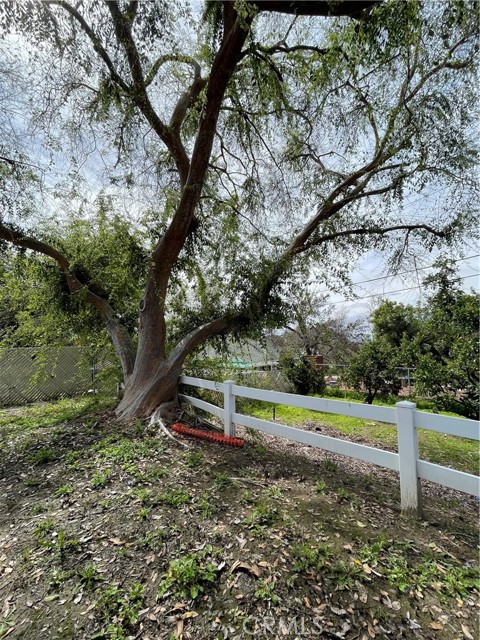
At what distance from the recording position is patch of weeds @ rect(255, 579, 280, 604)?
198 cm

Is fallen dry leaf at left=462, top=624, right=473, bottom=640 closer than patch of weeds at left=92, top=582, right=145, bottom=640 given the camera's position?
Yes

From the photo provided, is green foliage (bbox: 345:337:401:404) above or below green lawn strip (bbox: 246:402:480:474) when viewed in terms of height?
above

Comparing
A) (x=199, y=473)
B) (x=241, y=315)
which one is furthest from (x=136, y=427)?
(x=241, y=315)

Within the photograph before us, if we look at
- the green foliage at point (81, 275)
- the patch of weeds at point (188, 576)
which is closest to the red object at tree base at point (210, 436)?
the patch of weeds at point (188, 576)

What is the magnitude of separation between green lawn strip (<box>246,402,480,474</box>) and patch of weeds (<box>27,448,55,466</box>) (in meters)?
5.51

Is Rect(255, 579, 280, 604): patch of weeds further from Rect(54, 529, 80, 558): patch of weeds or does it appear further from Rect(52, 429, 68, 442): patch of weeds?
Rect(52, 429, 68, 442): patch of weeds

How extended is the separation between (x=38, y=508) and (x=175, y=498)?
1315 mm

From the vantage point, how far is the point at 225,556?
232 centimetres

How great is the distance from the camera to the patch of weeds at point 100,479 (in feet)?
11.2

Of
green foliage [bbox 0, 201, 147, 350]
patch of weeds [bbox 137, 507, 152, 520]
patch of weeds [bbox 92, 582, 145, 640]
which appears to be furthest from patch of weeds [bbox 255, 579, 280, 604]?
green foliage [bbox 0, 201, 147, 350]

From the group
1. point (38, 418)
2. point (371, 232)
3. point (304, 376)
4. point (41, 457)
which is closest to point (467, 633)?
point (41, 457)

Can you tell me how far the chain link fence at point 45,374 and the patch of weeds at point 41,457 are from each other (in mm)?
3845

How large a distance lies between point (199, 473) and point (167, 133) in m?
5.13

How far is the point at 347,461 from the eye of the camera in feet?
16.4
